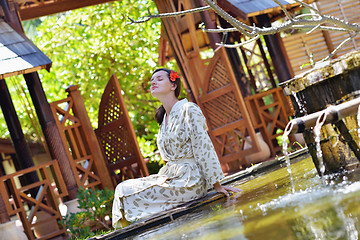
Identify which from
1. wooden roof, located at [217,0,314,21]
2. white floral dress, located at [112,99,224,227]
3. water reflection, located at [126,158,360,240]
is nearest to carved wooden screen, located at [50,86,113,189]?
wooden roof, located at [217,0,314,21]

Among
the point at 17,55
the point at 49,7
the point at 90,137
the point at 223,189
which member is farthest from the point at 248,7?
the point at 223,189

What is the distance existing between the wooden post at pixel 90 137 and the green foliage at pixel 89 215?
3.37ft

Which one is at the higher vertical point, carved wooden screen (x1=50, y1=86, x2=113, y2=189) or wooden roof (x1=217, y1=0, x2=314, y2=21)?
wooden roof (x1=217, y1=0, x2=314, y2=21)

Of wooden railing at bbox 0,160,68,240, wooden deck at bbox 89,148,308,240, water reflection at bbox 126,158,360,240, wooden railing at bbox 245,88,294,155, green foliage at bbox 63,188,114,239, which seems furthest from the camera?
wooden railing at bbox 245,88,294,155

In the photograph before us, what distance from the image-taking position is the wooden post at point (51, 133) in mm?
8438

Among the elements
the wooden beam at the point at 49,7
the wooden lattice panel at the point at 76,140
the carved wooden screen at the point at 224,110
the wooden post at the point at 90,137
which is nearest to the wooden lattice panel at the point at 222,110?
the carved wooden screen at the point at 224,110

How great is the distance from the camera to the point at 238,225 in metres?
3.75

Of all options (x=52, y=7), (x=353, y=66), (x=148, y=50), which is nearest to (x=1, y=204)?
(x=52, y=7)

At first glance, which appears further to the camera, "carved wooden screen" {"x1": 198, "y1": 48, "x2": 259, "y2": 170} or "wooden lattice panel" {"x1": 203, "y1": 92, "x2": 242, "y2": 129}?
"wooden lattice panel" {"x1": 203, "y1": 92, "x2": 242, "y2": 129}

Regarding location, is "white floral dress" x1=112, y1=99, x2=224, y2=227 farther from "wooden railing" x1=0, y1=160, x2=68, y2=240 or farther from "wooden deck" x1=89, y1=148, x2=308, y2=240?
"wooden railing" x1=0, y1=160, x2=68, y2=240

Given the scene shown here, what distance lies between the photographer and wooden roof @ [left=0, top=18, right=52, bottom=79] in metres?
7.86

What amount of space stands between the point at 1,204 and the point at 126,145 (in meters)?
2.46

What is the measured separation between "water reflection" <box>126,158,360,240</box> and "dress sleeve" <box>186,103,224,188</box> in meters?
0.28

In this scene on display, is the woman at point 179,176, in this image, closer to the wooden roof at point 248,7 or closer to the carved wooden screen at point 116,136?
the carved wooden screen at point 116,136
